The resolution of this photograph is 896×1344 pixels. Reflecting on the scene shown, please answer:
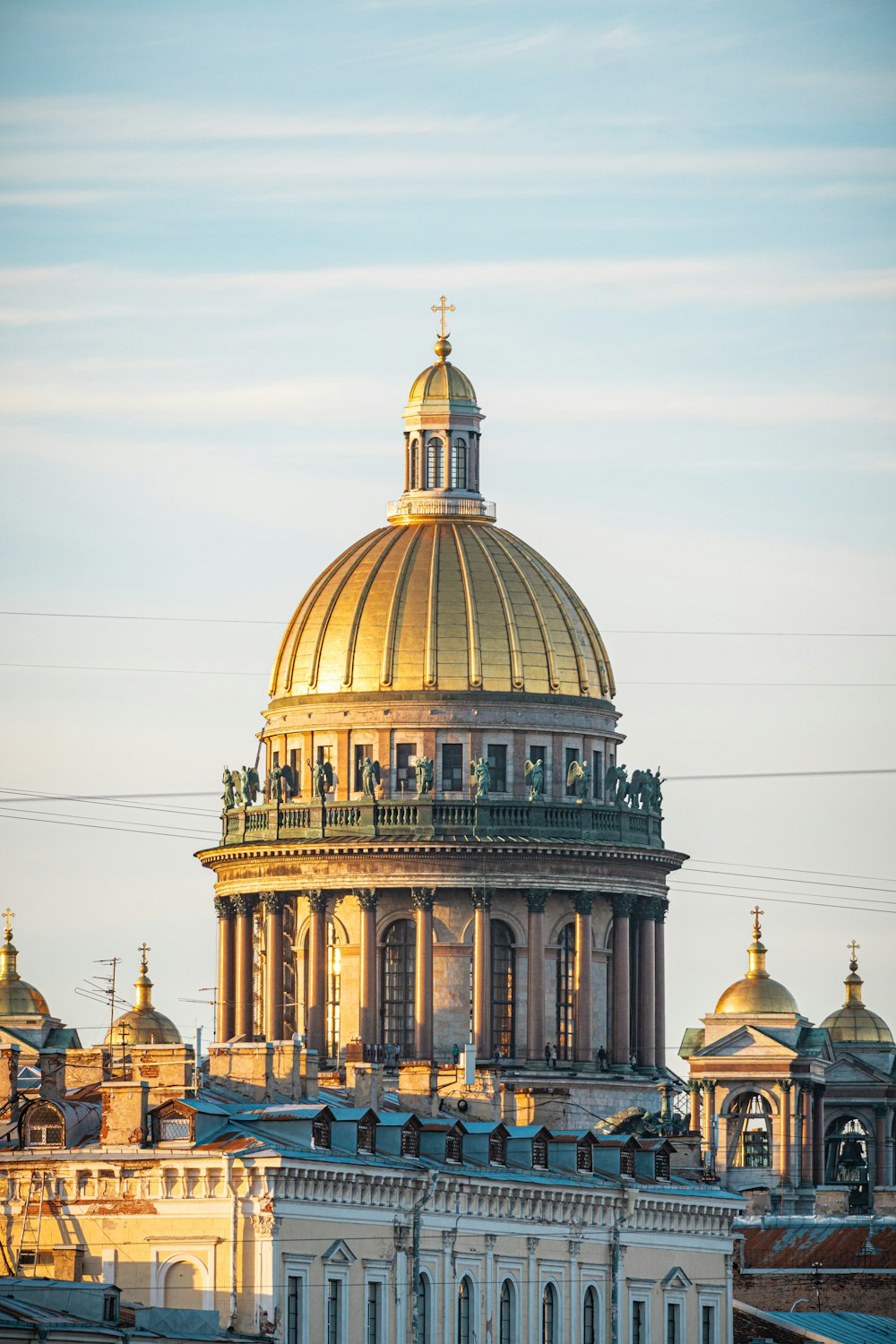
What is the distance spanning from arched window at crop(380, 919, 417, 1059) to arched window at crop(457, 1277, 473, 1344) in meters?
46.1

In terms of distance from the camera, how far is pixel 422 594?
154 metres

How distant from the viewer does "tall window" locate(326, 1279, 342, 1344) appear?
4045 inches

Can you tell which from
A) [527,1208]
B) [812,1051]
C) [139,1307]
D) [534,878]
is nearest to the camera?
[139,1307]

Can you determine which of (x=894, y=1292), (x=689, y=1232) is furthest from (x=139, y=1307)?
(x=894, y=1292)

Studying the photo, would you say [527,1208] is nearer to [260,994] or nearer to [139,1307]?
[139,1307]

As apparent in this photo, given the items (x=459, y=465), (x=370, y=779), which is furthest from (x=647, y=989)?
(x=459, y=465)

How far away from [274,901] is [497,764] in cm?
747

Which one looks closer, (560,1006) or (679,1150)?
(679,1150)

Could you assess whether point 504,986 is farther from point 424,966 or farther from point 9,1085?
point 9,1085

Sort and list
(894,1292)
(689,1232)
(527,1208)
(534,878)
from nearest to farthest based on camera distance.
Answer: (527,1208)
(689,1232)
(894,1292)
(534,878)

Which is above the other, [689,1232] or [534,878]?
[534,878]

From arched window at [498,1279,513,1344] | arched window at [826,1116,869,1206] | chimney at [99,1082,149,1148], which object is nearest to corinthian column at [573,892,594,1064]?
arched window at [826,1116,869,1206]

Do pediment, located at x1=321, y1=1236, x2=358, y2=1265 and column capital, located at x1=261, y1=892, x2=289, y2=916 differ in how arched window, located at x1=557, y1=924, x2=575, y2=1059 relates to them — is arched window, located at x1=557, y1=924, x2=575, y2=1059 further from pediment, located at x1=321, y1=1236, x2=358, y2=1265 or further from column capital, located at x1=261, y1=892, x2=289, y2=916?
pediment, located at x1=321, y1=1236, x2=358, y2=1265

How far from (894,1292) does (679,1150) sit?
1409cm
